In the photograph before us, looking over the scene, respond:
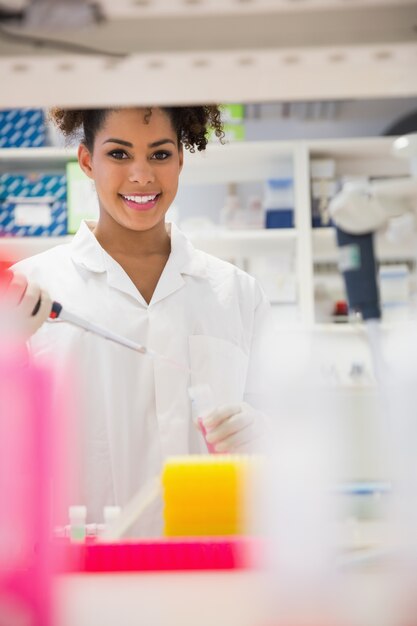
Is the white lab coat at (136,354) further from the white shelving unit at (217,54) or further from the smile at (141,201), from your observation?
the white shelving unit at (217,54)

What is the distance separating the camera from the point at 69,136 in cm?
162

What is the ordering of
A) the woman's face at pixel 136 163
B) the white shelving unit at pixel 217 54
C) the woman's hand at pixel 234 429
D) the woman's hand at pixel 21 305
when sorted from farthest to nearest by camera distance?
the woman's face at pixel 136 163, the woman's hand at pixel 234 429, the woman's hand at pixel 21 305, the white shelving unit at pixel 217 54

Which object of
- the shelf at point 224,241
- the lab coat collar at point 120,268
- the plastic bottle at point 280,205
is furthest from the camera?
the plastic bottle at point 280,205

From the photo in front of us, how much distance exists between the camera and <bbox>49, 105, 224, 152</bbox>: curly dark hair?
1.49m

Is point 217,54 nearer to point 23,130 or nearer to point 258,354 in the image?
point 258,354

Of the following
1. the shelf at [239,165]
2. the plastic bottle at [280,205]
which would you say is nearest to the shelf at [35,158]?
the shelf at [239,165]

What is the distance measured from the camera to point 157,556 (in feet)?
1.85

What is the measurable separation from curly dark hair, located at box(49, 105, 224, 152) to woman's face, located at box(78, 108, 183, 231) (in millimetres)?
21

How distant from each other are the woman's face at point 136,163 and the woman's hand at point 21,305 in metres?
0.69

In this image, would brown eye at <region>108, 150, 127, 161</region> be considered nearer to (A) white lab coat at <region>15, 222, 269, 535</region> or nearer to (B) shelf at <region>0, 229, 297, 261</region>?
(A) white lab coat at <region>15, 222, 269, 535</region>

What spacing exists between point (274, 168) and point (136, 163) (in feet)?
7.51

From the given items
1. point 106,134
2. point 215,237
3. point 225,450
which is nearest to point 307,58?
point 225,450

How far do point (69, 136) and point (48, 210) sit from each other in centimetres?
173

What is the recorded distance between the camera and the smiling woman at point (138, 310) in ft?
4.74
